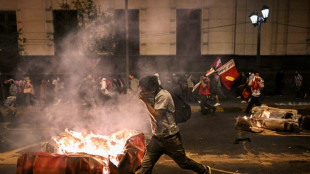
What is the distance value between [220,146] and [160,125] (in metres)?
3.05

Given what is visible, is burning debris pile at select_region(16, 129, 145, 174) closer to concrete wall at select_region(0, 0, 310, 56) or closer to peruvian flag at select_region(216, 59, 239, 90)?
peruvian flag at select_region(216, 59, 239, 90)

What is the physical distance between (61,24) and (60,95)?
12.1 ft

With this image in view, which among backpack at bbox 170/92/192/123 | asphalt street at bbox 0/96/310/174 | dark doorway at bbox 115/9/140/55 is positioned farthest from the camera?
dark doorway at bbox 115/9/140/55

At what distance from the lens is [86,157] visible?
3.65 metres

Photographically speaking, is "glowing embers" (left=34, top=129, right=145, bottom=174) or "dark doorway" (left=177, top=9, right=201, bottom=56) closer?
"glowing embers" (left=34, top=129, right=145, bottom=174)

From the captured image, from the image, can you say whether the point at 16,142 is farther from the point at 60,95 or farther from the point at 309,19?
the point at 309,19

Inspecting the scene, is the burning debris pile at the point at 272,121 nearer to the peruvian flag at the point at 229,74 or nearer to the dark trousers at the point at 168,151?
the peruvian flag at the point at 229,74

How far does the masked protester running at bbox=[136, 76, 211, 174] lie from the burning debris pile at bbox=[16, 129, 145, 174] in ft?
1.42

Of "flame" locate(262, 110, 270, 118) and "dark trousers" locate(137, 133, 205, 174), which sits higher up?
"dark trousers" locate(137, 133, 205, 174)

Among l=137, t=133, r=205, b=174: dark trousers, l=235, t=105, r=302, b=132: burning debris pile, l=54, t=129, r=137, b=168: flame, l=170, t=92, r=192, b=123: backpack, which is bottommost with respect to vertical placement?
l=235, t=105, r=302, b=132: burning debris pile

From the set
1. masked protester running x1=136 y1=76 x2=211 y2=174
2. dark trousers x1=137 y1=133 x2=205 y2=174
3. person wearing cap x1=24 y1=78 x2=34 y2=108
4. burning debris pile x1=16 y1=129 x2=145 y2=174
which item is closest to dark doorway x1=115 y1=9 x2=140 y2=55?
person wearing cap x1=24 y1=78 x2=34 y2=108

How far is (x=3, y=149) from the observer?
5969 mm

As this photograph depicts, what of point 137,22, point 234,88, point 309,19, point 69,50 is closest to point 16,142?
point 69,50

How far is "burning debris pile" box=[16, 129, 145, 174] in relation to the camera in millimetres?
3631
